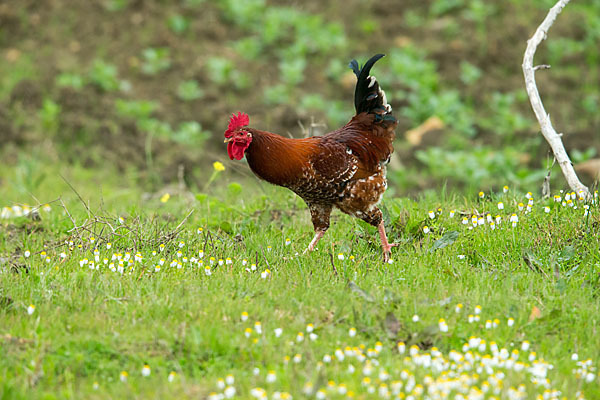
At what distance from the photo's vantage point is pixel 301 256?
5832 mm

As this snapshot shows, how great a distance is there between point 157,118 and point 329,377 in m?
7.63

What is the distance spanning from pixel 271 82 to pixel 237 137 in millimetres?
6075

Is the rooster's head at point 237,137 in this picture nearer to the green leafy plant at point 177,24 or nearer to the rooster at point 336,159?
the rooster at point 336,159

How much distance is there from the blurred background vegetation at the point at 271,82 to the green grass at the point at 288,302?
2853 millimetres

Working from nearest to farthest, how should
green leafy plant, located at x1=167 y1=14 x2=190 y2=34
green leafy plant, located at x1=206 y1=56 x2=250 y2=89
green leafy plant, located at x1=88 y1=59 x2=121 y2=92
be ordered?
green leafy plant, located at x1=88 y1=59 x2=121 y2=92, green leafy plant, located at x1=206 y1=56 x2=250 y2=89, green leafy plant, located at x1=167 y1=14 x2=190 y2=34

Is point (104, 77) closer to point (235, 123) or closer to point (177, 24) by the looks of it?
point (177, 24)

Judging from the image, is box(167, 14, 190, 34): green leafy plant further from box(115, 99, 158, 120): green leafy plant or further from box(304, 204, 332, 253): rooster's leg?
box(304, 204, 332, 253): rooster's leg

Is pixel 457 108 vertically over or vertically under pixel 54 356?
over

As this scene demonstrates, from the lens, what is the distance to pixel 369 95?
635 centimetres

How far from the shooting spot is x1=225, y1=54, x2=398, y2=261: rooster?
5.74m

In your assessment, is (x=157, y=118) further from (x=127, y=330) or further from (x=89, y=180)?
(x=127, y=330)

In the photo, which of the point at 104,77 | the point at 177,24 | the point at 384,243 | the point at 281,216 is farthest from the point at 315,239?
the point at 177,24

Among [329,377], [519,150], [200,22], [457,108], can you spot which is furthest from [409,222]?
[200,22]

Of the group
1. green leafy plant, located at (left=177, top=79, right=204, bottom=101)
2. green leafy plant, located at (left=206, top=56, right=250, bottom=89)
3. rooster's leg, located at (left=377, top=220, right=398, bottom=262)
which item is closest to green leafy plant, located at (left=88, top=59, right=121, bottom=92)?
green leafy plant, located at (left=177, top=79, right=204, bottom=101)
